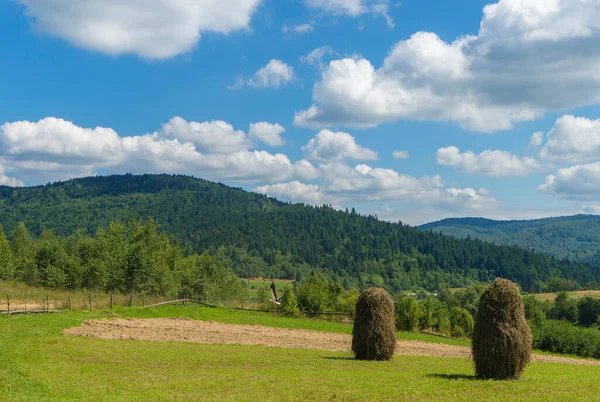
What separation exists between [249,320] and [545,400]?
33710 millimetres

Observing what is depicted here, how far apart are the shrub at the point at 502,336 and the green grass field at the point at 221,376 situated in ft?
2.60

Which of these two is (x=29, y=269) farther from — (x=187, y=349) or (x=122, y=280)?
(x=187, y=349)

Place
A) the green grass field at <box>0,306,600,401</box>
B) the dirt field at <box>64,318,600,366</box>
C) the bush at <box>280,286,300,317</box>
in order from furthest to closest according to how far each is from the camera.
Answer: the bush at <box>280,286,300,317</box> < the dirt field at <box>64,318,600,366</box> < the green grass field at <box>0,306,600,401</box>

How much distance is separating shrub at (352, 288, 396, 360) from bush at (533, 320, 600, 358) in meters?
28.6

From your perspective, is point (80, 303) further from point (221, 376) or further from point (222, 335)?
point (221, 376)

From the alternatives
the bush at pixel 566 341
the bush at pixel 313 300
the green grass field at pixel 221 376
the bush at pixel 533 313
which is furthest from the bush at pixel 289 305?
the green grass field at pixel 221 376

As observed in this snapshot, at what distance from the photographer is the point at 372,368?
22.6 metres

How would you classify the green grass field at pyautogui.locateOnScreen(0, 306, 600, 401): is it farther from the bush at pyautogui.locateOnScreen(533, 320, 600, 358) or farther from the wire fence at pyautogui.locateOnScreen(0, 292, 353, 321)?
the bush at pyautogui.locateOnScreen(533, 320, 600, 358)

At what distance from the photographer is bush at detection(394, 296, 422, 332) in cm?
5834

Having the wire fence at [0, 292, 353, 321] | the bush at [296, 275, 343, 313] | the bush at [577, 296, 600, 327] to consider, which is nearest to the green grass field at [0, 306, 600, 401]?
the wire fence at [0, 292, 353, 321]

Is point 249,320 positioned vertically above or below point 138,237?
below

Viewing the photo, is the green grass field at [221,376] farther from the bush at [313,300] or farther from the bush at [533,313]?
the bush at [313,300]

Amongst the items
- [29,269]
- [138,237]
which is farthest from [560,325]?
[29,269]

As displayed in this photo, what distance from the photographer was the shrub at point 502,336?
62.8 feet
